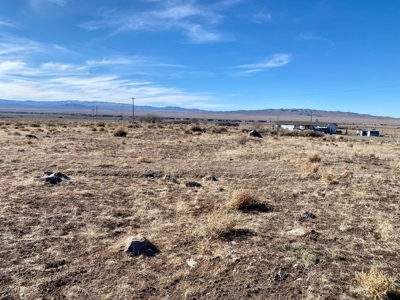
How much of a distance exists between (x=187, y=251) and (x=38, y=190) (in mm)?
6226

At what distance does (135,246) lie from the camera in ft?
19.9

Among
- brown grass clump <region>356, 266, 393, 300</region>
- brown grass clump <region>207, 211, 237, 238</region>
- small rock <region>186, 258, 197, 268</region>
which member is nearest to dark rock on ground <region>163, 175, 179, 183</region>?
brown grass clump <region>207, 211, 237, 238</region>

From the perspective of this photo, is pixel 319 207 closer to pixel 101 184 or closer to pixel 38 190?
pixel 101 184

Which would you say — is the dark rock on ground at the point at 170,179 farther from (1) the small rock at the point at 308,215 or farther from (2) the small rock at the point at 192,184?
(1) the small rock at the point at 308,215

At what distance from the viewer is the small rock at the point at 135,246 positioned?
601 cm

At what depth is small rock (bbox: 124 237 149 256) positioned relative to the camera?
6.01 metres

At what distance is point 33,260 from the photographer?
18.4 ft

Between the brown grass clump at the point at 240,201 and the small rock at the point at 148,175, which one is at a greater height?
the brown grass clump at the point at 240,201

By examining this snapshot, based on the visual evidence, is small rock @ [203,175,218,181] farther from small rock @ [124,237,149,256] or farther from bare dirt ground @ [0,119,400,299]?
small rock @ [124,237,149,256]

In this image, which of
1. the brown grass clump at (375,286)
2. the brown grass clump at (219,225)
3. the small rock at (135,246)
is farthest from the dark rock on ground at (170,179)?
the brown grass clump at (375,286)

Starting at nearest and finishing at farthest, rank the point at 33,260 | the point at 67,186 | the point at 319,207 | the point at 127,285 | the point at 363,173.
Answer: the point at 127,285
the point at 33,260
the point at 319,207
the point at 67,186
the point at 363,173

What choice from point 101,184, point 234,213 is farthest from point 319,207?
point 101,184

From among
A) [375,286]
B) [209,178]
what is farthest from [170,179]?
[375,286]

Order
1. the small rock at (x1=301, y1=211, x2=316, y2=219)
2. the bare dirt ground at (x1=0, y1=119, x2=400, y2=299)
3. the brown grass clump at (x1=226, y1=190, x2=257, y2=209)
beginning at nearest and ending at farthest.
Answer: the bare dirt ground at (x1=0, y1=119, x2=400, y2=299), the small rock at (x1=301, y1=211, x2=316, y2=219), the brown grass clump at (x1=226, y1=190, x2=257, y2=209)
